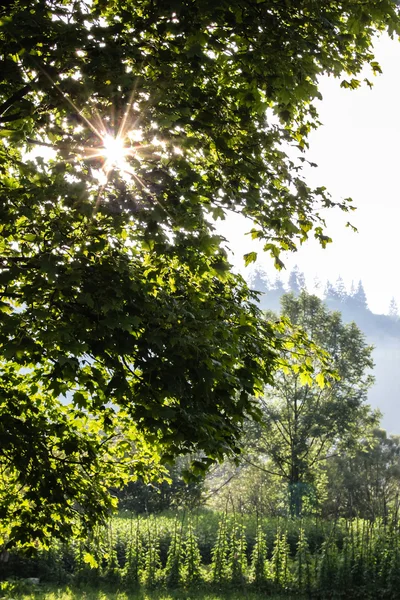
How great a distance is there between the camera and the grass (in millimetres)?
13752

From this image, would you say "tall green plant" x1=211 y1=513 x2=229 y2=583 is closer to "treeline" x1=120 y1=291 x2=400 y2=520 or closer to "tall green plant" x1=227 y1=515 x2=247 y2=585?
"tall green plant" x1=227 y1=515 x2=247 y2=585

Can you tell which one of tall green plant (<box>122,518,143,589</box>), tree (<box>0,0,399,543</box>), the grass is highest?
tree (<box>0,0,399,543</box>)

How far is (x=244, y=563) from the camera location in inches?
613

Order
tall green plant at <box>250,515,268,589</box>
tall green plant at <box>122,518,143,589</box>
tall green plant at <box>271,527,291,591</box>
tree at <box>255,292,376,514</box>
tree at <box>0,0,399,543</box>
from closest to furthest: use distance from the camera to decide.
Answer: tree at <box>0,0,399,543</box>, tall green plant at <box>271,527,291,591</box>, tall green plant at <box>250,515,268,589</box>, tall green plant at <box>122,518,143,589</box>, tree at <box>255,292,376,514</box>

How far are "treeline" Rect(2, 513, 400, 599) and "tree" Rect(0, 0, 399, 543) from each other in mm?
8567

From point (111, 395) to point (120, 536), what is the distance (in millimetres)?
14076

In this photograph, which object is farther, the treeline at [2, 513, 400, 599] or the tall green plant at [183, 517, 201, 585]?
the tall green plant at [183, 517, 201, 585]

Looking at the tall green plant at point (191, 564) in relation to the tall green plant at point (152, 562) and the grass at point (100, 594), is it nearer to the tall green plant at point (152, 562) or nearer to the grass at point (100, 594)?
the grass at point (100, 594)

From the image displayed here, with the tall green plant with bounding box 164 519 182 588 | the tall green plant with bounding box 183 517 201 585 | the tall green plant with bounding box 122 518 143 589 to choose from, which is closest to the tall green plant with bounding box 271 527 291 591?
the tall green plant with bounding box 183 517 201 585

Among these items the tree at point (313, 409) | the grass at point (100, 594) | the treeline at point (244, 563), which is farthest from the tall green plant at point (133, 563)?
the tree at point (313, 409)

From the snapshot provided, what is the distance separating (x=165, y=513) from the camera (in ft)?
87.5

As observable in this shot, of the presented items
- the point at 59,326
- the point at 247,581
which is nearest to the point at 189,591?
the point at 247,581

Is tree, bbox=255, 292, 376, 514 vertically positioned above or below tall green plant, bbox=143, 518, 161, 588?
above

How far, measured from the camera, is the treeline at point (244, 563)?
46.6 ft
